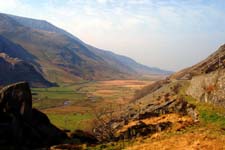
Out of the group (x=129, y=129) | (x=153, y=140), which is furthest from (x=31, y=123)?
(x=153, y=140)

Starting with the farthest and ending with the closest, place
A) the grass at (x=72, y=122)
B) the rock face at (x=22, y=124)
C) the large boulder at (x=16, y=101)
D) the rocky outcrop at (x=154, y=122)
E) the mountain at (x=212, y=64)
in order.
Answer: the grass at (x=72, y=122)
the mountain at (x=212, y=64)
the rocky outcrop at (x=154, y=122)
the large boulder at (x=16, y=101)
the rock face at (x=22, y=124)

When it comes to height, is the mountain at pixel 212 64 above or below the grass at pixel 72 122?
above

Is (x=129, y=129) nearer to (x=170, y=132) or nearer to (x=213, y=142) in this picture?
(x=170, y=132)

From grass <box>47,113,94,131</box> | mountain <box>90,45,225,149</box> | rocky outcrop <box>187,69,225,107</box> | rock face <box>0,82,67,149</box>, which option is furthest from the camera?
grass <box>47,113,94,131</box>

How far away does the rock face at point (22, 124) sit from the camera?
3159cm

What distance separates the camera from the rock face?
31.6m

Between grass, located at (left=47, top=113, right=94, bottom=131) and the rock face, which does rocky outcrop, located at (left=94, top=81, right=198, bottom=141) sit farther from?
grass, located at (left=47, top=113, right=94, bottom=131)

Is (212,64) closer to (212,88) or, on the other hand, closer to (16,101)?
(212,88)

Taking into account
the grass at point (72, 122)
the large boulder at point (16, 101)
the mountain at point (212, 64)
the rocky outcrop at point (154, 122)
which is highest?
the mountain at point (212, 64)

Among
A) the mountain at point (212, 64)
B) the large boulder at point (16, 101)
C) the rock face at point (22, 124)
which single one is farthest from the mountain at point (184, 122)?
the mountain at point (212, 64)

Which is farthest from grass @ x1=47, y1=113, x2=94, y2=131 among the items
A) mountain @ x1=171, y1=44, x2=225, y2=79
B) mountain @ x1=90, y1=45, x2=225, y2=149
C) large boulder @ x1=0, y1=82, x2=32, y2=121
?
large boulder @ x1=0, y1=82, x2=32, y2=121

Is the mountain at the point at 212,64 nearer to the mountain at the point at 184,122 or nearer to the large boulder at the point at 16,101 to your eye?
the mountain at the point at 184,122

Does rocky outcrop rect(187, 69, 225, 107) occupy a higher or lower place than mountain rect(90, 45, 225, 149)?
higher

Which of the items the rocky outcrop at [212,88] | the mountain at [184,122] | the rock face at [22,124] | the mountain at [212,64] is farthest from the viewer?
the mountain at [212,64]
